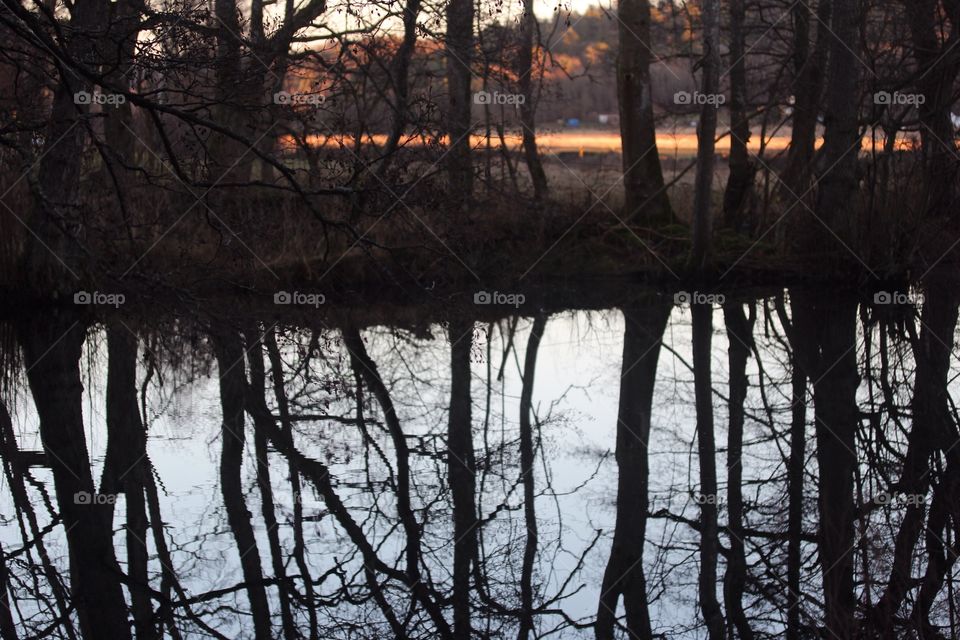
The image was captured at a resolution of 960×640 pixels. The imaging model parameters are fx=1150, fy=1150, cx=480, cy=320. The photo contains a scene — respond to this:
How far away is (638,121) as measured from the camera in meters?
16.3

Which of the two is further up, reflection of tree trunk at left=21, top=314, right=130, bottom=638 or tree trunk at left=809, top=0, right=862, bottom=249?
tree trunk at left=809, top=0, right=862, bottom=249

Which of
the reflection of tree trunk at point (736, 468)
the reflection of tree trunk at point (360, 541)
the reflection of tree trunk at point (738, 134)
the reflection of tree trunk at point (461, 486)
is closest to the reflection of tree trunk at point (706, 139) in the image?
the reflection of tree trunk at point (738, 134)

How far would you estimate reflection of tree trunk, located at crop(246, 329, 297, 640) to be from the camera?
14.9ft

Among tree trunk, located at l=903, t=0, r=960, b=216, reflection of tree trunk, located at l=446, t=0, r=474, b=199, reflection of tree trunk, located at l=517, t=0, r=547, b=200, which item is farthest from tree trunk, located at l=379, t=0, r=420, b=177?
tree trunk, located at l=903, t=0, r=960, b=216

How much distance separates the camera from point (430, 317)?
42.4 feet

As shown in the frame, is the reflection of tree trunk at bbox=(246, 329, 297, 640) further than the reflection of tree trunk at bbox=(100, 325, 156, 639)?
No

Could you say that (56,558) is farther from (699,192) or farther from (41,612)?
(699,192)

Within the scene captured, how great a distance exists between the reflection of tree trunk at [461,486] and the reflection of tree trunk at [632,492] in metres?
0.55

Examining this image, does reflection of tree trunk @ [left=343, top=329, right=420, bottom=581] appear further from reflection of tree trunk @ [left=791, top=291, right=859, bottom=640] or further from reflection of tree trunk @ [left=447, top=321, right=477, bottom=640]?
reflection of tree trunk @ [left=791, top=291, right=859, bottom=640]

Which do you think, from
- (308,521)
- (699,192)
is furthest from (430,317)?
(308,521)

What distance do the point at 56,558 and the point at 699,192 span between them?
10153 mm

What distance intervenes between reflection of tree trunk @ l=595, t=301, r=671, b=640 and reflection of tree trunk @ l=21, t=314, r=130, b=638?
1.90 m

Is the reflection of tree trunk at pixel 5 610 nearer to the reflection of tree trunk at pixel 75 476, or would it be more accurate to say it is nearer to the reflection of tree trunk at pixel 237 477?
the reflection of tree trunk at pixel 75 476

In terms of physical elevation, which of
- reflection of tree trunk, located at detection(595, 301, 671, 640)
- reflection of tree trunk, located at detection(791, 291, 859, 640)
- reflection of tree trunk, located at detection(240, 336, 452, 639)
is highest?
reflection of tree trunk, located at detection(791, 291, 859, 640)
